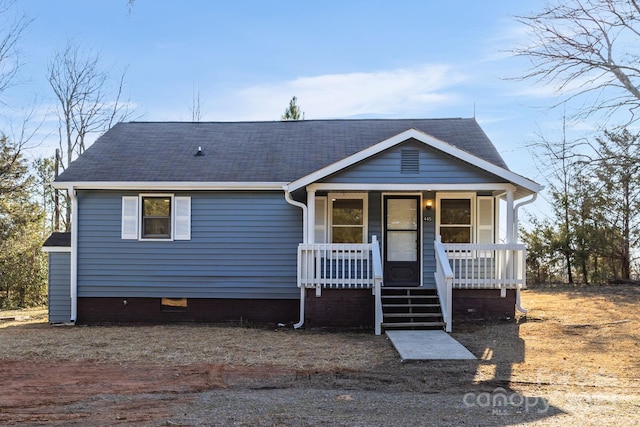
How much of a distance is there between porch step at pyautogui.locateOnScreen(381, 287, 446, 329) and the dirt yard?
0.55 m

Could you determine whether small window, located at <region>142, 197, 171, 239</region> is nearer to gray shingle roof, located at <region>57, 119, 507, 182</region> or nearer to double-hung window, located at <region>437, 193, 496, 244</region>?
gray shingle roof, located at <region>57, 119, 507, 182</region>

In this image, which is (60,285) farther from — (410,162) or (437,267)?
(437,267)

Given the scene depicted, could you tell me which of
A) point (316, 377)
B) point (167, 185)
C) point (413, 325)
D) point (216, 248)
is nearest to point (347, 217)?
point (216, 248)

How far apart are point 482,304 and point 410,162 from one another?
3.17 meters

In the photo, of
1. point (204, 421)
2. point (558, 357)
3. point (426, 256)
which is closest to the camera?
point (204, 421)

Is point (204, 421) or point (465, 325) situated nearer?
point (204, 421)

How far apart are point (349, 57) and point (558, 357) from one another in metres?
12.2

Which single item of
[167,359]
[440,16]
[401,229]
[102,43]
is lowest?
[167,359]

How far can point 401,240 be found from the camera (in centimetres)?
1300

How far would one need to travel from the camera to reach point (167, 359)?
28.8 feet

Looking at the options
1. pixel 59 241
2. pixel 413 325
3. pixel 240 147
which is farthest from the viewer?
pixel 240 147

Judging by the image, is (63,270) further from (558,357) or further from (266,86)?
(266,86)

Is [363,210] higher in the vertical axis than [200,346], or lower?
higher

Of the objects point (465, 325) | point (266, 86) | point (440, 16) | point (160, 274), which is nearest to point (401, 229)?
point (465, 325)
